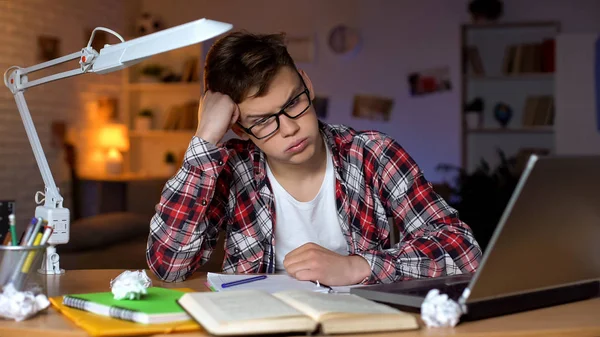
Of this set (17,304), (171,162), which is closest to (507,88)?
(171,162)

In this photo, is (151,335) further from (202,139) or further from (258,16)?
(258,16)

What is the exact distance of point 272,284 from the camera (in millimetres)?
1493

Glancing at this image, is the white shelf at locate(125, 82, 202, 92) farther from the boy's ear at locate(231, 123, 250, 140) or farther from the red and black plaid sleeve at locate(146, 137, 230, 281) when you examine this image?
the red and black plaid sleeve at locate(146, 137, 230, 281)

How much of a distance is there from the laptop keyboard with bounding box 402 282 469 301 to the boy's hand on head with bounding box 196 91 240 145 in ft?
2.10

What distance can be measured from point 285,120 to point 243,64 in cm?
17

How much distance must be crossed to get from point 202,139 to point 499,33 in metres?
5.35

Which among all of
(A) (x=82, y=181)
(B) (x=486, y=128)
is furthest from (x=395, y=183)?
(B) (x=486, y=128)

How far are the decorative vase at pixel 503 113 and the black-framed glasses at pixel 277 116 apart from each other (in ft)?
16.5

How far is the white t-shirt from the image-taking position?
1.93 meters

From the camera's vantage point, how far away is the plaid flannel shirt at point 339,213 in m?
1.68

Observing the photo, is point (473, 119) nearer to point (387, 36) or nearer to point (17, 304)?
point (387, 36)

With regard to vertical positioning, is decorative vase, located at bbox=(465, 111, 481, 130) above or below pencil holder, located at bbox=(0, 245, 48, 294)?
below

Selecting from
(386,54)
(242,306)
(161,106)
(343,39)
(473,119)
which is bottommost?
(473,119)

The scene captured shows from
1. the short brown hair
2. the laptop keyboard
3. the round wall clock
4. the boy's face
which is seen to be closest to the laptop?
the laptop keyboard
